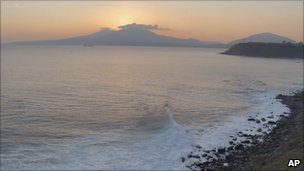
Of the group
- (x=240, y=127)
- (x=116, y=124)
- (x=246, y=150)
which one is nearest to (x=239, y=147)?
(x=246, y=150)

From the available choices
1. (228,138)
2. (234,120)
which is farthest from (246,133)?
(234,120)

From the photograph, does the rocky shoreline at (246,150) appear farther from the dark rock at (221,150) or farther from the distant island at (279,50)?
the distant island at (279,50)

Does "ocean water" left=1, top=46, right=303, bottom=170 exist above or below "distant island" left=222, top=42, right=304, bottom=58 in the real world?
below

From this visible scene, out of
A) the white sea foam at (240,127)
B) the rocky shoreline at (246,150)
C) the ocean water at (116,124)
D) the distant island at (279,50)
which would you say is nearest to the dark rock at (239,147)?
the rocky shoreline at (246,150)

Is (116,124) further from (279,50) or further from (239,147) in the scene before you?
(279,50)

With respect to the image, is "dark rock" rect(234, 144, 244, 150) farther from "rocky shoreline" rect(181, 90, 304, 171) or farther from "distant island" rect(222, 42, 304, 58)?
"distant island" rect(222, 42, 304, 58)

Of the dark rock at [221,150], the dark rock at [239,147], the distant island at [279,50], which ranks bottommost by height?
the dark rock at [221,150]

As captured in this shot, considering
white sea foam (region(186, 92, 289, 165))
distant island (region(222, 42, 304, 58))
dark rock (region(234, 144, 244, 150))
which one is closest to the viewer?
dark rock (region(234, 144, 244, 150))

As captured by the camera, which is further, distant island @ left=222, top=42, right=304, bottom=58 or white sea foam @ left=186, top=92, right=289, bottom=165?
distant island @ left=222, top=42, right=304, bottom=58

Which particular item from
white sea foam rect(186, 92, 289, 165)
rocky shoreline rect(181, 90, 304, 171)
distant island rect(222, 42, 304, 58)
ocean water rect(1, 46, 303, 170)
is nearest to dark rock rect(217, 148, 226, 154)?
rocky shoreline rect(181, 90, 304, 171)

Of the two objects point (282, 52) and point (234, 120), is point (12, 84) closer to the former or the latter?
point (234, 120)
